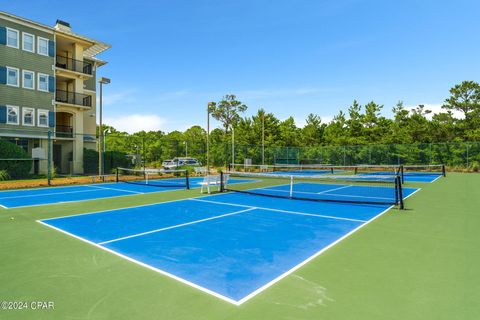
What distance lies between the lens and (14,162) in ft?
69.0

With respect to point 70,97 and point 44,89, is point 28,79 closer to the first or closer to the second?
point 44,89

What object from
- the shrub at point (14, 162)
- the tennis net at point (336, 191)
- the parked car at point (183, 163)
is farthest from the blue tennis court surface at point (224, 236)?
the parked car at point (183, 163)

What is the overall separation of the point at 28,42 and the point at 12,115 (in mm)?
6486

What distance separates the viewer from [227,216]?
8656 mm

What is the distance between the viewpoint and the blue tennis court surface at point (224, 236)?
4465 millimetres

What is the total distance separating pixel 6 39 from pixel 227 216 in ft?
88.1

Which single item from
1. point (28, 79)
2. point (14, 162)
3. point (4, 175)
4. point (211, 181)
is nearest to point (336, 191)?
point (211, 181)

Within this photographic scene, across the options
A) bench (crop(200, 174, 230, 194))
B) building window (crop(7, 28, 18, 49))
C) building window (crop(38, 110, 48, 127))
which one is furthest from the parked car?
building window (crop(7, 28, 18, 49))

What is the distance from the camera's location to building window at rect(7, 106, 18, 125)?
973 inches

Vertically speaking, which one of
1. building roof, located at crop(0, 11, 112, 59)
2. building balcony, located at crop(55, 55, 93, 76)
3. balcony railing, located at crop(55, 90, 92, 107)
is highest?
building roof, located at crop(0, 11, 112, 59)

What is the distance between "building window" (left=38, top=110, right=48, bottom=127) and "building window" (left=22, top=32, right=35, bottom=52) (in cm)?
525

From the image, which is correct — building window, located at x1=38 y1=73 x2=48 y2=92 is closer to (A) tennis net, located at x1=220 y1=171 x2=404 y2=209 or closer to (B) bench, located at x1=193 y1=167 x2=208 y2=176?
(B) bench, located at x1=193 y1=167 x2=208 y2=176

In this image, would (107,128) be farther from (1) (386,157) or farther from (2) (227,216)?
(2) (227,216)

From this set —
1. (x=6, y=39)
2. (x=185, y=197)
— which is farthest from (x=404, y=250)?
(x=6, y=39)
